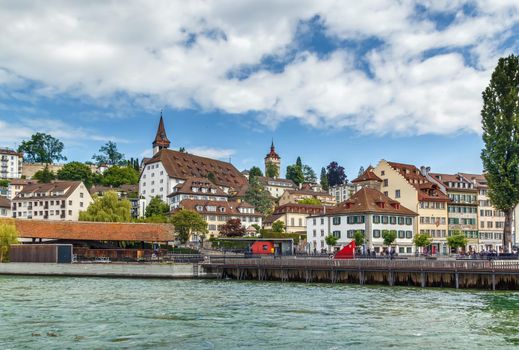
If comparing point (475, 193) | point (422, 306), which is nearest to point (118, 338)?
point (422, 306)

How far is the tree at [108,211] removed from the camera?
8856 centimetres

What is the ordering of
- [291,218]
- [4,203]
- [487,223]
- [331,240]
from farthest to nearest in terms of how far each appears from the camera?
[4,203] → [291,218] → [487,223] → [331,240]

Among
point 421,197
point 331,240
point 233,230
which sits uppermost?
point 421,197

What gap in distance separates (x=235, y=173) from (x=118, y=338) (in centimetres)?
13228

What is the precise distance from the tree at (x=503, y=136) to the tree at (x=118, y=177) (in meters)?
114

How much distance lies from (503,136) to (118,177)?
118 meters

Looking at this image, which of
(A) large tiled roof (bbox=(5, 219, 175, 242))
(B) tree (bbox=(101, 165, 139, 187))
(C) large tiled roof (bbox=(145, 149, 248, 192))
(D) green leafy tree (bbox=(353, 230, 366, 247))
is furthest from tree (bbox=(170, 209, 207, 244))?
(B) tree (bbox=(101, 165, 139, 187))

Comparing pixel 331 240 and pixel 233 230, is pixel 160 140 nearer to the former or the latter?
pixel 233 230

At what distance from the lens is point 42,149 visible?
19100 cm

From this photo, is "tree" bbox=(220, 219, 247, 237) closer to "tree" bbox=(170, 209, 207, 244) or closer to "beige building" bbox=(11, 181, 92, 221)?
"tree" bbox=(170, 209, 207, 244)

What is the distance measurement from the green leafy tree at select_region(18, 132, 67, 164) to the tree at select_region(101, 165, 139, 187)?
119ft

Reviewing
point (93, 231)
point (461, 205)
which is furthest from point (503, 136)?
point (93, 231)

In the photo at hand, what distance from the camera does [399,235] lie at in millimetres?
81125

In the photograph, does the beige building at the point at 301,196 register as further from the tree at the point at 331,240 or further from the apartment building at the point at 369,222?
the tree at the point at 331,240
